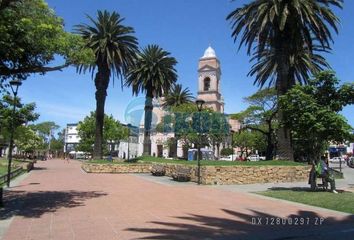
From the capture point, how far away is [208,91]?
102m

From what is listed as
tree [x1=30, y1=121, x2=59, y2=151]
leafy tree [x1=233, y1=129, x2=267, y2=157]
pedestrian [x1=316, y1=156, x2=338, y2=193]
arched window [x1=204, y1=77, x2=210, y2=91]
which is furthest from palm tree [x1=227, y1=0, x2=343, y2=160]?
tree [x1=30, y1=121, x2=59, y2=151]

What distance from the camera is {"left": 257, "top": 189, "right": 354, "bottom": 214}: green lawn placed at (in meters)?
14.4

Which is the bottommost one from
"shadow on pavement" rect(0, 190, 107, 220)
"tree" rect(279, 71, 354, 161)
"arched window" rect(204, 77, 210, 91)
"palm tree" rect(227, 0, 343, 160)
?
"shadow on pavement" rect(0, 190, 107, 220)

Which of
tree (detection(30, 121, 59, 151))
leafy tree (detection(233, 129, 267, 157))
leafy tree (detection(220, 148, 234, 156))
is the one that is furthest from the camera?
tree (detection(30, 121, 59, 151))

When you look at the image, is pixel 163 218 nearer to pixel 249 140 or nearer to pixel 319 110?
pixel 319 110

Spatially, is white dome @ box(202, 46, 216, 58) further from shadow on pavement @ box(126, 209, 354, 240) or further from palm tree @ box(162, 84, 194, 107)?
shadow on pavement @ box(126, 209, 354, 240)

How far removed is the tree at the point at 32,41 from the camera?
12.4 meters

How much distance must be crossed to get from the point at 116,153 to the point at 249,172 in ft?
348

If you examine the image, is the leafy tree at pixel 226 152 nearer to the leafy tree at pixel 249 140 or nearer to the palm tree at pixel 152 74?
the leafy tree at pixel 249 140

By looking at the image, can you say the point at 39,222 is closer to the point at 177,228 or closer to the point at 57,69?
the point at 177,228

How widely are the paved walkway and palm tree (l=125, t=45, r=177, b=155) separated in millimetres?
34480

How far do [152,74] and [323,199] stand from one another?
121 feet

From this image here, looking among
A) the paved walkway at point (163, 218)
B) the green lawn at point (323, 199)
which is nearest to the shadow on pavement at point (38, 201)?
the paved walkway at point (163, 218)

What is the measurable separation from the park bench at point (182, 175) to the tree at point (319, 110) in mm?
8304
